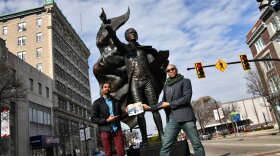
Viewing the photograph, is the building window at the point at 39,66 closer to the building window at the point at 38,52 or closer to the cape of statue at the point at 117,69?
the building window at the point at 38,52

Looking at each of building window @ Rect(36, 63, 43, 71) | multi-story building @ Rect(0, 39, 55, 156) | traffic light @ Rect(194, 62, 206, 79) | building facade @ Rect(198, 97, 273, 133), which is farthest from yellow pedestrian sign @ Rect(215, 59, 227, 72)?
building facade @ Rect(198, 97, 273, 133)

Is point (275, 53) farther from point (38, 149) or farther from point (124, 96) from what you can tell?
point (124, 96)

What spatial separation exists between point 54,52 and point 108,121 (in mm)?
50263

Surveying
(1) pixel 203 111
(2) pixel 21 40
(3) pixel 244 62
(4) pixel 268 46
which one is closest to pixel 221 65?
(3) pixel 244 62

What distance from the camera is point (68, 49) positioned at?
63062mm

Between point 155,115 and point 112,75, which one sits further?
point 112,75

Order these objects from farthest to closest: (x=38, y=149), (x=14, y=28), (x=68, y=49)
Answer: (x=68, y=49) < (x=14, y=28) < (x=38, y=149)

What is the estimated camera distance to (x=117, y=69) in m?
7.12

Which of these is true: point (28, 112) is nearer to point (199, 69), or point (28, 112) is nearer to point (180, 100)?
point (199, 69)

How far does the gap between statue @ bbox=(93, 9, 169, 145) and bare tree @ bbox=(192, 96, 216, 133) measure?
83.9m

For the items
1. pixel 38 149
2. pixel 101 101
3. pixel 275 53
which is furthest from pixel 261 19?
pixel 101 101

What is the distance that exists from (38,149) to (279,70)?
33366mm

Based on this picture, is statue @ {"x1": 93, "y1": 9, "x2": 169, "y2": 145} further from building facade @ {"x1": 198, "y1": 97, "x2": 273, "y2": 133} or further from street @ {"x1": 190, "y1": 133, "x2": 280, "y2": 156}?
building facade @ {"x1": 198, "y1": 97, "x2": 273, "y2": 133}

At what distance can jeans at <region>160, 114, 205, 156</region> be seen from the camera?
188 inches
